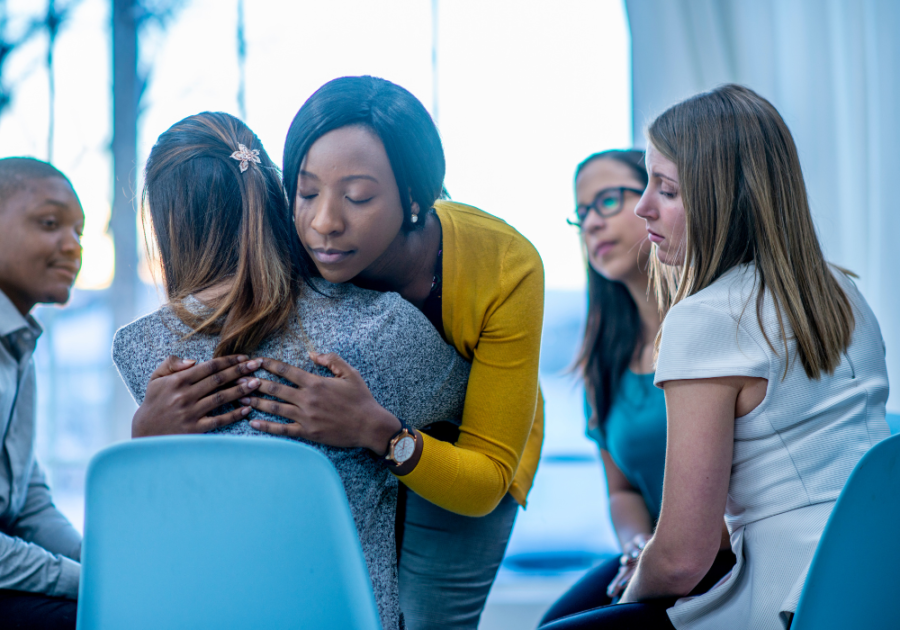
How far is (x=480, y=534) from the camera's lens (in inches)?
45.2

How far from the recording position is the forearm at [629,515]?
1532 mm

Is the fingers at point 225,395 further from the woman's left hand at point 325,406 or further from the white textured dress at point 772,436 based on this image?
the white textured dress at point 772,436

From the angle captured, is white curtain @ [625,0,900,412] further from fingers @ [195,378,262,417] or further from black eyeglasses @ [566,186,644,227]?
fingers @ [195,378,262,417]

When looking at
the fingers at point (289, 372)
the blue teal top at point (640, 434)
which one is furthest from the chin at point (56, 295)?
the blue teal top at point (640, 434)

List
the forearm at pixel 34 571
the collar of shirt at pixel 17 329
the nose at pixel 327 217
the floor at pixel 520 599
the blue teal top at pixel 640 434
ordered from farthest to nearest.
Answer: the floor at pixel 520 599 < the blue teal top at pixel 640 434 < the collar of shirt at pixel 17 329 < the forearm at pixel 34 571 < the nose at pixel 327 217

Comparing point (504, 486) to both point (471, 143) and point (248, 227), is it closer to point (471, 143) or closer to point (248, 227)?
point (248, 227)

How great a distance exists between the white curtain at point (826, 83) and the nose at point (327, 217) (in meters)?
1.64

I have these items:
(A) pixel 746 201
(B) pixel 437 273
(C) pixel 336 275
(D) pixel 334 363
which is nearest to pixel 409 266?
(B) pixel 437 273

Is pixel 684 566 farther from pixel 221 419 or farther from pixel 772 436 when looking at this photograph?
pixel 221 419

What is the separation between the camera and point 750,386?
2.60ft

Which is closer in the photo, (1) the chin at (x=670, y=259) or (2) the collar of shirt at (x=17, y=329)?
(1) the chin at (x=670, y=259)

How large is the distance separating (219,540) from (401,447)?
26cm

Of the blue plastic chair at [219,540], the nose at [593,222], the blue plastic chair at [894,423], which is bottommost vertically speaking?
the blue plastic chair at [894,423]

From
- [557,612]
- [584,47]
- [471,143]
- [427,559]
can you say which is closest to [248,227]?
[427,559]
